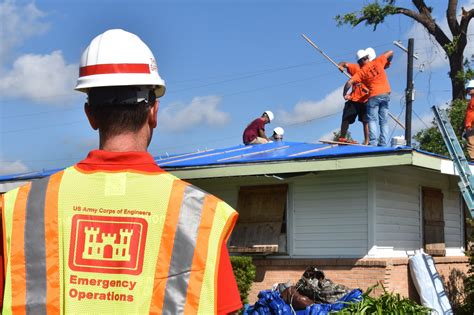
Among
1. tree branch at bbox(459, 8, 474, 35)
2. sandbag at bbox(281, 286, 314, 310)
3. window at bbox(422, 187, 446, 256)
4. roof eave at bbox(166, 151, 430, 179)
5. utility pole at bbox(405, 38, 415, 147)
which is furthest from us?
tree branch at bbox(459, 8, 474, 35)

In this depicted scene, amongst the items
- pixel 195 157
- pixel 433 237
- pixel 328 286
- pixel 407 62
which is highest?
pixel 407 62

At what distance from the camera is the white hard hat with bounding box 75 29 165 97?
90.6 inches

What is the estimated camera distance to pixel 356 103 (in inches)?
583

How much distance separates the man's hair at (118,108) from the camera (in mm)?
2295

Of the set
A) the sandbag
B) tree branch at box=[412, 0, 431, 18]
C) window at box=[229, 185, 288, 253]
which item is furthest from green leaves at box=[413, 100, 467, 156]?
the sandbag

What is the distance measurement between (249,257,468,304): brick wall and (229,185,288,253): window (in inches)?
12.9

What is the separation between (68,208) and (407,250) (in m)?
12.4

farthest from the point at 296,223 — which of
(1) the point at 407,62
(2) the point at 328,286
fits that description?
(1) the point at 407,62

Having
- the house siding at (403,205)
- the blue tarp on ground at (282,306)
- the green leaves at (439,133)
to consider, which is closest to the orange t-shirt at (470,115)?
the house siding at (403,205)

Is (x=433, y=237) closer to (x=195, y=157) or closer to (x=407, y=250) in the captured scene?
(x=407, y=250)

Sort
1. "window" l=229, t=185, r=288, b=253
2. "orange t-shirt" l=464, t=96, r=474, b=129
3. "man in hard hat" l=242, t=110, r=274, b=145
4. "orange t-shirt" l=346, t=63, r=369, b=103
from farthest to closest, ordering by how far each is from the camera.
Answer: "man in hard hat" l=242, t=110, r=274, b=145
"orange t-shirt" l=464, t=96, r=474, b=129
"orange t-shirt" l=346, t=63, r=369, b=103
"window" l=229, t=185, r=288, b=253

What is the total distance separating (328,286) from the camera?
12.0m

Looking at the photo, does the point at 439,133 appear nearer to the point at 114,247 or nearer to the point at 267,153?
the point at 267,153

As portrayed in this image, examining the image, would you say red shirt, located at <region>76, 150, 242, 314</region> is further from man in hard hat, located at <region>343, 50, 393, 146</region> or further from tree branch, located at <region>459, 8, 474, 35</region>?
tree branch, located at <region>459, 8, 474, 35</region>
